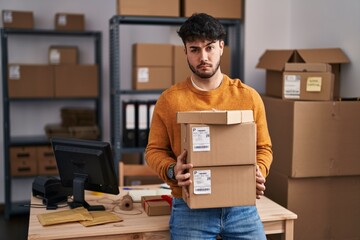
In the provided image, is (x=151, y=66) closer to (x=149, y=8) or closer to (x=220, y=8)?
(x=149, y=8)

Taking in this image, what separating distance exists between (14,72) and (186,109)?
2858 mm

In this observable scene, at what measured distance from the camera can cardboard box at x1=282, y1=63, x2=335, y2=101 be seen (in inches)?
104

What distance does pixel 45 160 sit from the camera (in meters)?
4.52

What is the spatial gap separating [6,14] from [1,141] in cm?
122

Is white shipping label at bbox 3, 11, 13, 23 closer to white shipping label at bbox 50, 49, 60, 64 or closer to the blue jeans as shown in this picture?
white shipping label at bbox 50, 49, 60, 64

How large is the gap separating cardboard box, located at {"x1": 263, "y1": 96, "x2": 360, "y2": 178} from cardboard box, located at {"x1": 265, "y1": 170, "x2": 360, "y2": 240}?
0.24 ft

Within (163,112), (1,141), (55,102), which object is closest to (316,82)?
(163,112)

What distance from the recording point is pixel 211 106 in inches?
77.9

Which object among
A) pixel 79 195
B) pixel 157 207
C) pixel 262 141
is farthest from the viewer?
pixel 79 195

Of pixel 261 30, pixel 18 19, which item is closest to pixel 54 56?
pixel 18 19

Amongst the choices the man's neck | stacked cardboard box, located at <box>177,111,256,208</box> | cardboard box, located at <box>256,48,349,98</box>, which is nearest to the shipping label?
cardboard box, located at <box>256,48,349,98</box>

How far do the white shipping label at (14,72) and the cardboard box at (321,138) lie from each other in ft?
8.71

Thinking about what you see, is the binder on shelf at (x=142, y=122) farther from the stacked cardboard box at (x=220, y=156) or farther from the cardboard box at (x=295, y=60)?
the stacked cardboard box at (x=220, y=156)

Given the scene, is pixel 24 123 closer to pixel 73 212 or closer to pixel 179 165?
pixel 73 212
